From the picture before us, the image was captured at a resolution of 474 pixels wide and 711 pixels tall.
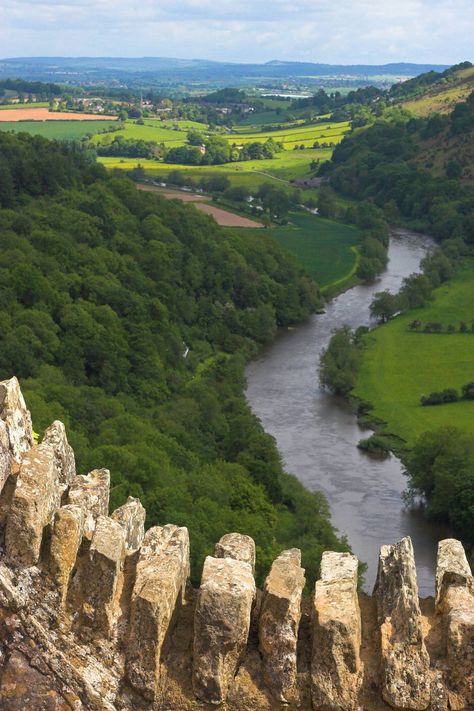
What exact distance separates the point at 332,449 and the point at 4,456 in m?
42.2

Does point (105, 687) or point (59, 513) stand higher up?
point (59, 513)

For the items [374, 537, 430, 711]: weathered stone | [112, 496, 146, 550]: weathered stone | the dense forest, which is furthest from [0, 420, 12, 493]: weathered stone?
the dense forest

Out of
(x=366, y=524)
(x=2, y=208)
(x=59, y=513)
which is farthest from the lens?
(x=2, y=208)

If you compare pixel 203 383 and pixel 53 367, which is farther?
pixel 203 383

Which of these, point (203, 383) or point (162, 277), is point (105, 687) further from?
point (162, 277)

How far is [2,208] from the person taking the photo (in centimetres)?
6869

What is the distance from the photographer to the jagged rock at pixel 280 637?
7.33 meters

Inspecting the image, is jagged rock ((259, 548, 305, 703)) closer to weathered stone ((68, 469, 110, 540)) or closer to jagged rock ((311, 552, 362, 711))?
jagged rock ((311, 552, 362, 711))

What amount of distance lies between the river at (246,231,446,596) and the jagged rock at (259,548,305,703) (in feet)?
86.5

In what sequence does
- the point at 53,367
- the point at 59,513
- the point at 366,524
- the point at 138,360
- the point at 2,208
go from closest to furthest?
1. the point at 59,513
2. the point at 366,524
3. the point at 53,367
4. the point at 138,360
5. the point at 2,208

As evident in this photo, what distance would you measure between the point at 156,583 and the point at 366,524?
112 ft

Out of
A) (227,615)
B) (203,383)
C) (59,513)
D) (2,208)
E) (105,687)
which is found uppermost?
(59,513)

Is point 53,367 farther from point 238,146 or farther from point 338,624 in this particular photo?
point 238,146

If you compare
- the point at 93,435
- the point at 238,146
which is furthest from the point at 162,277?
the point at 238,146
